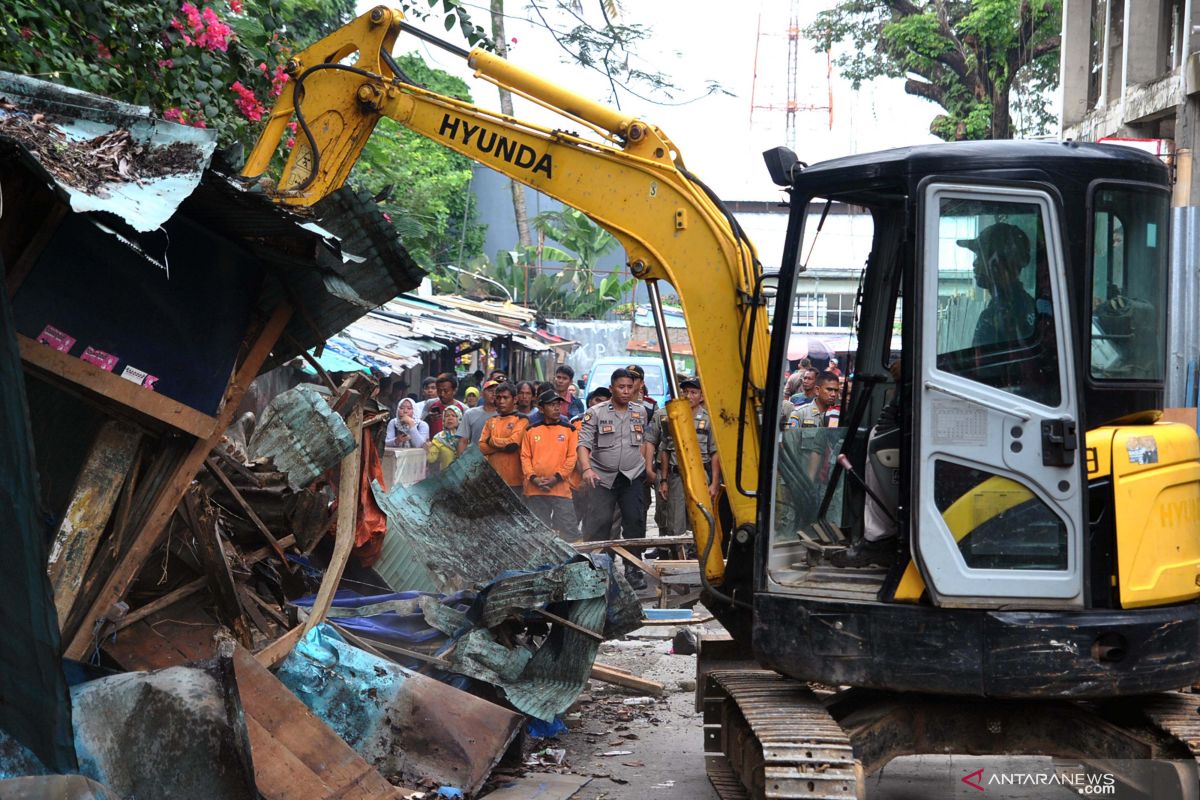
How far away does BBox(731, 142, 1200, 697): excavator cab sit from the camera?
16.2 feet

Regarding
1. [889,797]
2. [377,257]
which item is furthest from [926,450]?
[377,257]

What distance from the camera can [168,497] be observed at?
17.9ft

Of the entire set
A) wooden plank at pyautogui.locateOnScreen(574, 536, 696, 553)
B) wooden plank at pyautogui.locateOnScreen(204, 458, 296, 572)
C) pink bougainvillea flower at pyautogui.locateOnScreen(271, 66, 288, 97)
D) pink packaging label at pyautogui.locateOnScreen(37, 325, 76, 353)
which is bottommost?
wooden plank at pyautogui.locateOnScreen(574, 536, 696, 553)

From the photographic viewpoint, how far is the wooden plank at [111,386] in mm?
4965

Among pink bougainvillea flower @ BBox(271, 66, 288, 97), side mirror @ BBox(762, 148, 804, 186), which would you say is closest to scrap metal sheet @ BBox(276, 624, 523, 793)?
side mirror @ BBox(762, 148, 804, 186)

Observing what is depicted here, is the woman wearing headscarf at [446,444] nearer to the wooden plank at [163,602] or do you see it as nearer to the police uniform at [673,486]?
the police uniform at [673,486]

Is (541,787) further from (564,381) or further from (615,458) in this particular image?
(564,381)

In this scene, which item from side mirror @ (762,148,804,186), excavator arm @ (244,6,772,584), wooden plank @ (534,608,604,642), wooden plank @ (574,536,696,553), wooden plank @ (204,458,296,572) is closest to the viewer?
side mirror @ (762,148,804,186)

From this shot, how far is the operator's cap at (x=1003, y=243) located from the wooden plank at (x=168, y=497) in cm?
308

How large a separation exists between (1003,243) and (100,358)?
12.0 feet

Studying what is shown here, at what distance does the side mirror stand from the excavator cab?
49cm

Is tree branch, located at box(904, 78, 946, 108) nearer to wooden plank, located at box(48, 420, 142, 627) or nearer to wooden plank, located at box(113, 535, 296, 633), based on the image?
wooden plank, located at box(113, 535, 296, 633)

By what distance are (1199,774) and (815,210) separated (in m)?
2.73

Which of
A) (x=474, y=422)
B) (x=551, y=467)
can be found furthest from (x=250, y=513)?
(x=474, y=422)
